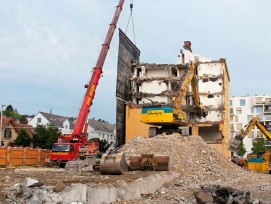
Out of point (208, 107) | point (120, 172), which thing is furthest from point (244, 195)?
point (208, 107)

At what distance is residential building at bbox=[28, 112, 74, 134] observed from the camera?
8731 cm

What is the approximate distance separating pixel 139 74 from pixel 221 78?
11370 mm

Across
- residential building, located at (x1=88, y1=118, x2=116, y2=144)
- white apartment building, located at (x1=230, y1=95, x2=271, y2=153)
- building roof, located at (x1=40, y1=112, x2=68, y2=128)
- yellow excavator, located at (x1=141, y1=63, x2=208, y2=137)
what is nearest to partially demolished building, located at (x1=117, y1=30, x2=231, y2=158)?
yellow excavator, located at (x1=141, y1=63, x2=208, y2=137)

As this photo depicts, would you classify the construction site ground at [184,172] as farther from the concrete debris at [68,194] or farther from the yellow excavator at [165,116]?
the concrete debris at [68,194]

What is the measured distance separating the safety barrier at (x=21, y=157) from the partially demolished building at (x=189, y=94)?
14.4 metres

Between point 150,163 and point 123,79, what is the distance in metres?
29.6

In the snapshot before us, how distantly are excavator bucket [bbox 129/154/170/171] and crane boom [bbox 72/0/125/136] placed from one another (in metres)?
10.5

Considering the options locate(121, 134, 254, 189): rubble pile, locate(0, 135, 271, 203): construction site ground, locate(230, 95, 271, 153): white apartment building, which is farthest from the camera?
locate(230, 95, 271, 153): white apartment building

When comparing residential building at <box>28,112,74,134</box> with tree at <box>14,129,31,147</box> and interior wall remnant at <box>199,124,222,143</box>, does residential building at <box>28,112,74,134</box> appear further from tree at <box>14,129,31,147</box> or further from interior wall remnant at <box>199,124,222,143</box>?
interior wall remnant at <box>199,124,222,143</box>

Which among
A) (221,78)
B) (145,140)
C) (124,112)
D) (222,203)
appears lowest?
(222,203)

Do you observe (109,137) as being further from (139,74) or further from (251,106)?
(139,74)

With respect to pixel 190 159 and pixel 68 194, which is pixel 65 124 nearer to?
pixel 190 159

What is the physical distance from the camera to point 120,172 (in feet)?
59.6

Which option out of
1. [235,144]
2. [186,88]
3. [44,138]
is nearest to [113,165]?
[186,88]
